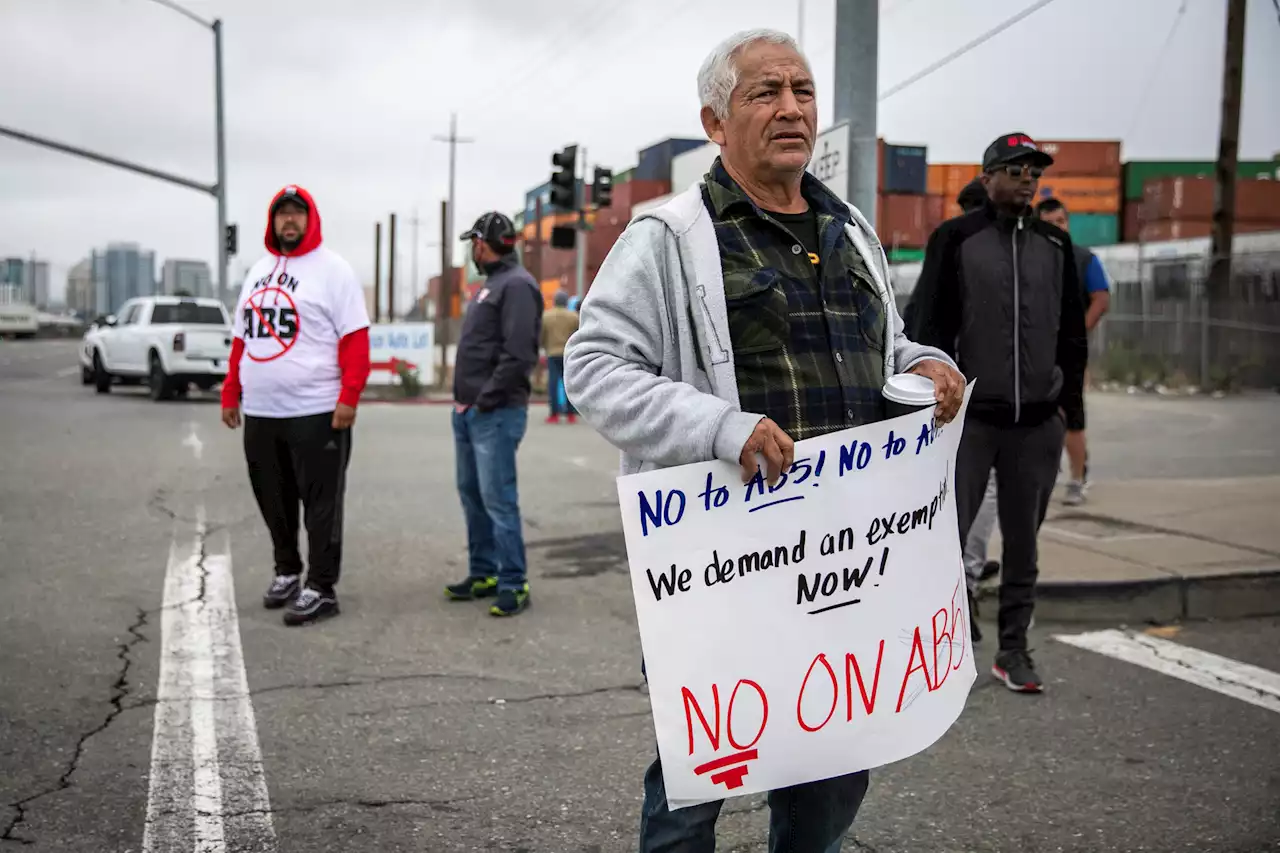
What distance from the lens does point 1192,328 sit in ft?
81.9

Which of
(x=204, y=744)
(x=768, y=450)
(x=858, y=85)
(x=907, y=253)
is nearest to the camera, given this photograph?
(x=768, y=450)

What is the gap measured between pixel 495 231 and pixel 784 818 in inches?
166

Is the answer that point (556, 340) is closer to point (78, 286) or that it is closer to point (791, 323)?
point (791, 323)

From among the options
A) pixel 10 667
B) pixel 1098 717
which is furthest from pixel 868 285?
pixel 10 667

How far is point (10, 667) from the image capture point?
499 cm

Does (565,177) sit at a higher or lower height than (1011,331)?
higher

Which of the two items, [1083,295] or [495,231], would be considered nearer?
[495,231]

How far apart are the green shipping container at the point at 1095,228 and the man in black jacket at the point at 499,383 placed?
4375 centimetres

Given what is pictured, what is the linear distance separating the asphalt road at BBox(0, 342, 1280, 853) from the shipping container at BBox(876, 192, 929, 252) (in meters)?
39.6

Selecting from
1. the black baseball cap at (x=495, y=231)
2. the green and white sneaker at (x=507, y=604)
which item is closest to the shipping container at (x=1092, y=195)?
the black baseball cap at (x=495, y=231)

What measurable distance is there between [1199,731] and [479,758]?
245 centimetres

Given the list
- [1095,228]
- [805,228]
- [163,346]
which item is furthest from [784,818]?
[1095,228]

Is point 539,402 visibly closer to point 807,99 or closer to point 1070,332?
point 1070,332

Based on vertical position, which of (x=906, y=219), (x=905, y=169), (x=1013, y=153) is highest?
(x=905, y=169)
